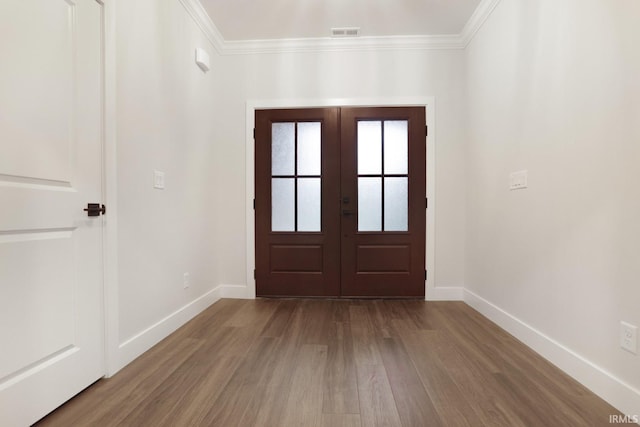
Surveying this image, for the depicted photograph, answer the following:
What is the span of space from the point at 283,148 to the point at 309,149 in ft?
0.96

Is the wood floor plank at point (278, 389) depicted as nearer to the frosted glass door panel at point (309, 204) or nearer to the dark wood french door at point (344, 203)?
the dark wood french door at point (344, 203)

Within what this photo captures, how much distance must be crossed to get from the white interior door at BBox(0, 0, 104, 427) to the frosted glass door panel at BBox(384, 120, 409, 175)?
8.45 ft

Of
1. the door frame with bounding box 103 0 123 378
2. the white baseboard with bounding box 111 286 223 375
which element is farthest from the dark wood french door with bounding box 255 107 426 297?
the door frame with bounding box 103 0 123 378

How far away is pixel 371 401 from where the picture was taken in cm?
152

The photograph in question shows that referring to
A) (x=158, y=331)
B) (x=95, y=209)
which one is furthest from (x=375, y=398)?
(x=95, y=209)

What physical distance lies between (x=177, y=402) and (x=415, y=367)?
1.33 m

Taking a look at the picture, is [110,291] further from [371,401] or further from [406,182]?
[406,182]

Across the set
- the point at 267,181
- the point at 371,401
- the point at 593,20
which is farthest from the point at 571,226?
the point at 267,181

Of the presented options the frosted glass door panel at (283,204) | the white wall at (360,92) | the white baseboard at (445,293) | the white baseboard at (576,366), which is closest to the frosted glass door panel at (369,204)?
the white wall at (360,92)

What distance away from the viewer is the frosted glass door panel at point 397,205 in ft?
11.1

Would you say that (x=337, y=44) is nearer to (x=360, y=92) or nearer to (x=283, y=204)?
(x=360, y=92)

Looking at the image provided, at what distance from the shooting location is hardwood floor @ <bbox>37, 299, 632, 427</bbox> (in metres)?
1.40

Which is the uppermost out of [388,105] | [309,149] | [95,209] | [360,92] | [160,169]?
[360,92]

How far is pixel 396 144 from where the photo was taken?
11.1ft
